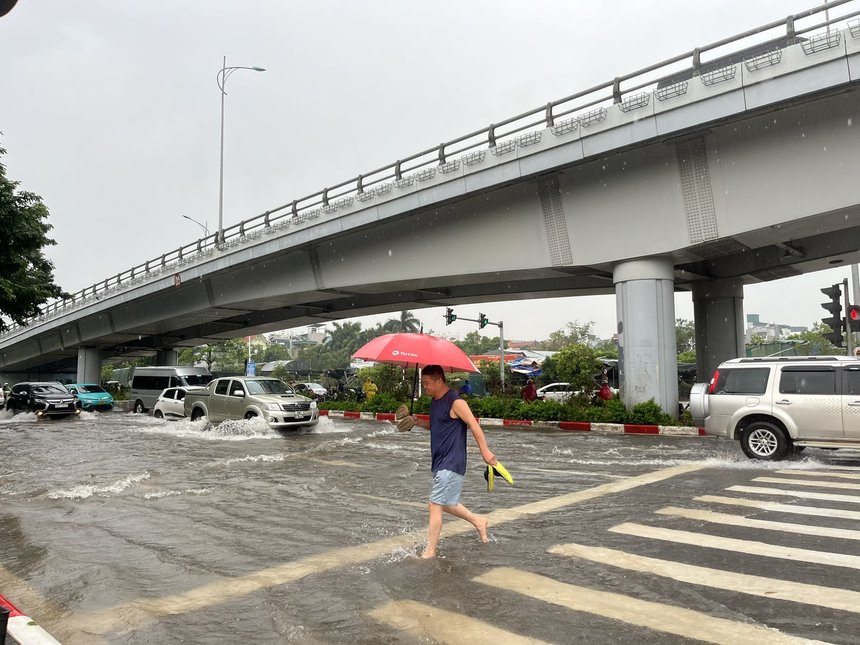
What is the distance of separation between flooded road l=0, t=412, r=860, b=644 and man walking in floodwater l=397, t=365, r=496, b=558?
1.21 feet

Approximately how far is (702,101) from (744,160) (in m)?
1.79

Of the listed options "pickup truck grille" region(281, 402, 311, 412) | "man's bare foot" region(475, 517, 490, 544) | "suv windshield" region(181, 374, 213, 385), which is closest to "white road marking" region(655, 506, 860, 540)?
"man's bare foot" region(475, 517, 490, 544)

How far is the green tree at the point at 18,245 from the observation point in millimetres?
21672

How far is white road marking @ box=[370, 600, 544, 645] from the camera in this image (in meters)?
4.05

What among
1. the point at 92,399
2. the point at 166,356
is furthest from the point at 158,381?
the point at 166,356

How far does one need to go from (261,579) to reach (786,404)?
9.18m

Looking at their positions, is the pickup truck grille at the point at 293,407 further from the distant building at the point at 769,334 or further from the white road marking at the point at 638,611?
the distant building at the point at 769,334

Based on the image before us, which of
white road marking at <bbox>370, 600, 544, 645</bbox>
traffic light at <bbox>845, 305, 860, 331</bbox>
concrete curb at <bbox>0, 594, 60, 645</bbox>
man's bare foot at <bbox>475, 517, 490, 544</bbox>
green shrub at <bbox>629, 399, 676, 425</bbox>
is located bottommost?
white road marking at <bbox>370, 600, 544, 645</bbox>

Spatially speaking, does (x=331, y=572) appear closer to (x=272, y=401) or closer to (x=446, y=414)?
(x=446, y=414)

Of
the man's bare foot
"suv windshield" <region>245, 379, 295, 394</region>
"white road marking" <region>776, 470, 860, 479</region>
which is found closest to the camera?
the man's bare foot

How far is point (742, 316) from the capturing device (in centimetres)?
2292

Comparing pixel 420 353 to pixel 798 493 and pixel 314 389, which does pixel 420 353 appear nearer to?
pixel 798 493

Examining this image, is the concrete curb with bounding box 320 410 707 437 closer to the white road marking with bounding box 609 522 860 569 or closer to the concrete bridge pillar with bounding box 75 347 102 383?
the white road marking with bounding box 609 522 860 569

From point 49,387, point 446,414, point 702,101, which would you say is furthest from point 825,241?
point 49,387
